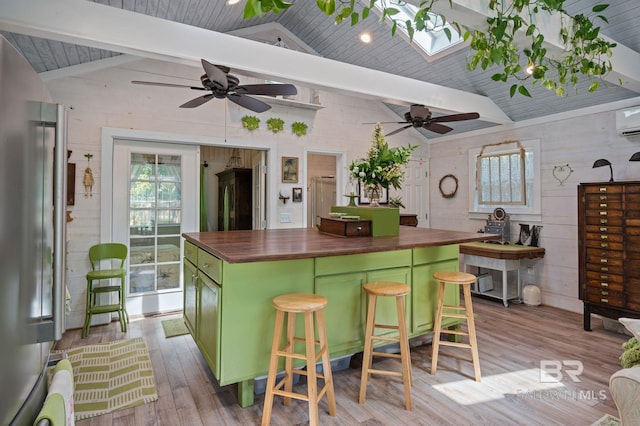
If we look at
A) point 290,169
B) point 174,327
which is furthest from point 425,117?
point 174,327

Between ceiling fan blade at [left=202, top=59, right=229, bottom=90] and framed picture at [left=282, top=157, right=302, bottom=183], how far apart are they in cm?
229

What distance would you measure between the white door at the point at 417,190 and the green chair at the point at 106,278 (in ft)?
14.1

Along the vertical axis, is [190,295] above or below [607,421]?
above

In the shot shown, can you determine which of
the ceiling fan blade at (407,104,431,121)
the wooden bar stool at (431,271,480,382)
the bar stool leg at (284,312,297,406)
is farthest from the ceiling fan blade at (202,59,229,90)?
the wooden bar stool at (431,271,480,382)

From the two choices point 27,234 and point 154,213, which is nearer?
point 27,234

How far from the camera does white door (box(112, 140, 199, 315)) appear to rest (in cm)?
405

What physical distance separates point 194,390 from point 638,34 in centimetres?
474

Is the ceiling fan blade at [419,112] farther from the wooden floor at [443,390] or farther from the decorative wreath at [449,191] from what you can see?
the decorative wreath at [449,191]

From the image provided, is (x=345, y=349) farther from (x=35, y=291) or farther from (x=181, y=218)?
(x=181, y=218)

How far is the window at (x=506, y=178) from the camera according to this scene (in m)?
4.80

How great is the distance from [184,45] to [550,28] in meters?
2.83

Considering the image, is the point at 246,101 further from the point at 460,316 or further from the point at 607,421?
the point at 607,421

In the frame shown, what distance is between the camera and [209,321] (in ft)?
7.95

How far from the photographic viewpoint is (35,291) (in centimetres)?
110
